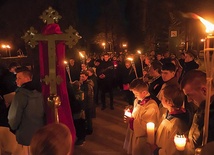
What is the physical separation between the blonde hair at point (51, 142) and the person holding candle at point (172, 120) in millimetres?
1604

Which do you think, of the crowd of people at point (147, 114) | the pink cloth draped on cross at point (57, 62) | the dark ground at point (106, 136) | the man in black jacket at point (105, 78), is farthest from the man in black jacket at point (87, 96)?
the pink cloth draped on cross at point (57, 62)

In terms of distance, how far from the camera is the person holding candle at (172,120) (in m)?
3.11

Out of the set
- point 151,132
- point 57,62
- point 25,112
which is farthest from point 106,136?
point 57,62

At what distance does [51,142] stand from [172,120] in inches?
71.2

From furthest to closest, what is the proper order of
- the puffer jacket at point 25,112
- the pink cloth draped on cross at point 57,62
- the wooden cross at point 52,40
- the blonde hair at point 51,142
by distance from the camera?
1. the puffer jacket at point 25,112
2. the pink cloth draped on cross at point 57,62
3. the wooden cross at point 52,40
4. the blonde hair at point 51,142

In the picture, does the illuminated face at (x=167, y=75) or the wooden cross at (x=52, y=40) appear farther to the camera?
the illuminated face at (x=167, y=75)

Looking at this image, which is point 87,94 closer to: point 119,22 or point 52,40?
point 52,40

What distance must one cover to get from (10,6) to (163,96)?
51.8ft

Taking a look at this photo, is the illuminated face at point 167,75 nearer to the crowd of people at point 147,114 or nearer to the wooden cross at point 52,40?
the crowd of people at point 147,114

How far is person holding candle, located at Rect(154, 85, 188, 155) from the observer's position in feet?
10.2

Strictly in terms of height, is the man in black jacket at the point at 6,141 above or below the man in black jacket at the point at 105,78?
below

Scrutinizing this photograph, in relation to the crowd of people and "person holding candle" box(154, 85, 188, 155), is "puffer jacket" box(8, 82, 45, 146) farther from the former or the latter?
"person holding candle" box(154, 85, 188, 155)

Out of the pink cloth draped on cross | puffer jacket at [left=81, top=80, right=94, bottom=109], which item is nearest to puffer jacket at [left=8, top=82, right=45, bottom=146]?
the pink cloth draped on cross

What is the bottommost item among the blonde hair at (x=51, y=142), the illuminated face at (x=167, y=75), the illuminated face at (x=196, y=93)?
the blonde hair at (x=51, y=142)
